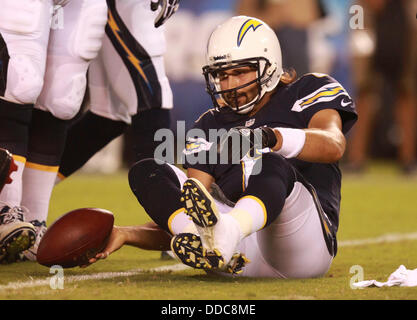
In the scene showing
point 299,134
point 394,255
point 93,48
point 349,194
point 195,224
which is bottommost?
point 349,194

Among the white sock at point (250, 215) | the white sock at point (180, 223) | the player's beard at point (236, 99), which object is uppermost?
the player's beard at point (236, 99)

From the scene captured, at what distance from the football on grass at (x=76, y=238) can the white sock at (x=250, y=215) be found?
19.8 inches

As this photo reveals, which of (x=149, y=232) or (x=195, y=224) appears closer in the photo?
(x=195, y=224)

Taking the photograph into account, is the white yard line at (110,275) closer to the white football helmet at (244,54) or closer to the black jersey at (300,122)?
the black jersey at (300,122)

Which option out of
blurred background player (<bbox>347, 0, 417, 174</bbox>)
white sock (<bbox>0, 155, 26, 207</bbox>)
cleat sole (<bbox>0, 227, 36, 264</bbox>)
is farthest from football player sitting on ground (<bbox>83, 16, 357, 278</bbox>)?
blurred background player (<bbox>347, 0, 417, 174</bbox>)

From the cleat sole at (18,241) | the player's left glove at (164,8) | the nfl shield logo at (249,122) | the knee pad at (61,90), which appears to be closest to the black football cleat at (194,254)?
the nfl shield logo at (249,122)

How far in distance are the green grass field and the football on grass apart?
0.06 metres

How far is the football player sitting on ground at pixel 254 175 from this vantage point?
2354 millimetres

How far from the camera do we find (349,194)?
602 centimetres

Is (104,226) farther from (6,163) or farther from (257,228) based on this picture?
(257,228)
